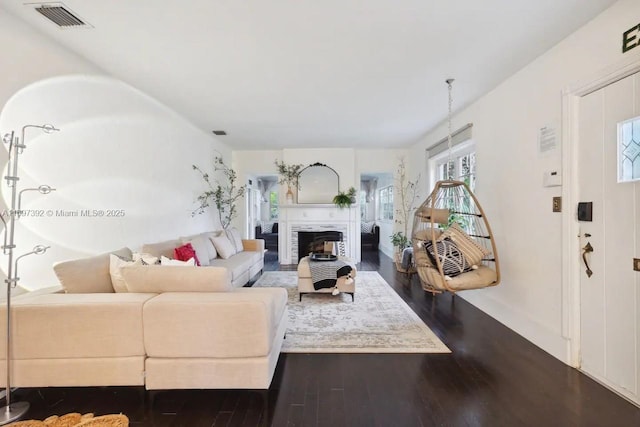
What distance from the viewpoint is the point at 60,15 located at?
7.14 feet

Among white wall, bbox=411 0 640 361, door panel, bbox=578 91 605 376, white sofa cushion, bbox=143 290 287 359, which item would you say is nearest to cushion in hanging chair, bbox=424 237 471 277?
white wall, bbox=411 0 640 361

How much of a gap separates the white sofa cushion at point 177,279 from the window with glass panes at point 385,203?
634 cm

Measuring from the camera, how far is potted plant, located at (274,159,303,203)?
6828mm

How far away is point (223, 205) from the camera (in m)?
6.43

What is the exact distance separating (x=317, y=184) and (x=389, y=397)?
17.5 feet

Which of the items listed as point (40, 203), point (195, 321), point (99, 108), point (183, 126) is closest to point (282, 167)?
point (183, 126)

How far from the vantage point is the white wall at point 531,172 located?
222 centimetres

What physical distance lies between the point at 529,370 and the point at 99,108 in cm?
455

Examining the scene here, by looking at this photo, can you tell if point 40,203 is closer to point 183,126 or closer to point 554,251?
point 183,126

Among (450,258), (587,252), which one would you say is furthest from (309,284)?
(587,252)

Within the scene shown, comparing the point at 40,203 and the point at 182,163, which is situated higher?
the point at 182,163

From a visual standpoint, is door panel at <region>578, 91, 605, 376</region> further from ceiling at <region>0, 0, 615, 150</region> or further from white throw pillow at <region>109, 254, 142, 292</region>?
white throw pillow at <region>109, 254, 142, 292</region>

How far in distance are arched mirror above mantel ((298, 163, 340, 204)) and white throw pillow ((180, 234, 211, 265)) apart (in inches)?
115

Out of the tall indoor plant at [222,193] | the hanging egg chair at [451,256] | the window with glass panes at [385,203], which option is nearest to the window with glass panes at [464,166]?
the hanging egg chair at [451,256]
